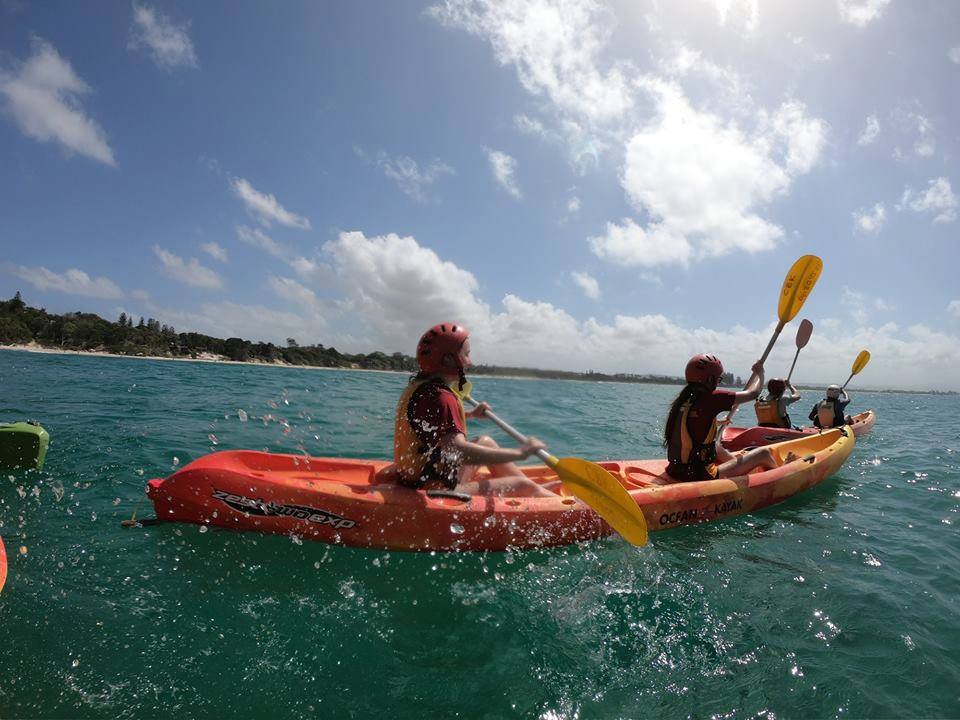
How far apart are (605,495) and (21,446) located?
6.36m

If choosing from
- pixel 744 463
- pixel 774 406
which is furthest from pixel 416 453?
pixel 774 406

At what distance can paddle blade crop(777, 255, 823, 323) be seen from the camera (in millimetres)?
7938

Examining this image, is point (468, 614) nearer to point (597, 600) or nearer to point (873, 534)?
point (597, 600)

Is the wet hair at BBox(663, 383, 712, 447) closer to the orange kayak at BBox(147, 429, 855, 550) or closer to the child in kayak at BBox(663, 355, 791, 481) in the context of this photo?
the child in kayak at BBox(663, 355, 791, 481)

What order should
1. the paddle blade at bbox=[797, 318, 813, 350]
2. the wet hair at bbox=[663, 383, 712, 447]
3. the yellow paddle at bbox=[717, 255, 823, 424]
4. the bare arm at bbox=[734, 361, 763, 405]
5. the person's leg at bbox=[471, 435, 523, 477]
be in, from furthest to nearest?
the paddle blade at bbox=[797, 318, 813, 350]
the yellow paddle at bbox=[717, 255, 823, 424]
the wet hair at bbox=[663, 383, 712, 447]
the bare arm at bbox=[734, 361, 763, 405]
the person's leg at bbox=[471, 435, 523, 477]

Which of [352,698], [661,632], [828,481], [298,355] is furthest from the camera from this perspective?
[298,355]

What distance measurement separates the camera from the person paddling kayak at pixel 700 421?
17.5 ft

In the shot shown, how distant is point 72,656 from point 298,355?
328ft

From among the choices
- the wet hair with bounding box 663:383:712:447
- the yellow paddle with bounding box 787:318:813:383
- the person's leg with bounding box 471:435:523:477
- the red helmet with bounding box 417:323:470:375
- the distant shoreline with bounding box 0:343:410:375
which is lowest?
the distant shoreline with bounding box 0:343:410:375

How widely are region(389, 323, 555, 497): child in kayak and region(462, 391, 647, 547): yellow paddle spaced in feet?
1.39

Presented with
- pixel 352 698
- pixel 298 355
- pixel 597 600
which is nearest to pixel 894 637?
pixel 597 600

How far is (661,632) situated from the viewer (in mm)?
3145

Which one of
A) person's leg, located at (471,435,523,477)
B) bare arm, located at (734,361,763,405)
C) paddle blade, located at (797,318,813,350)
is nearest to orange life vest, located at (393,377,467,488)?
person's leg, located at (471,435,523,477)

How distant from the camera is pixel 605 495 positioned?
168 inches
